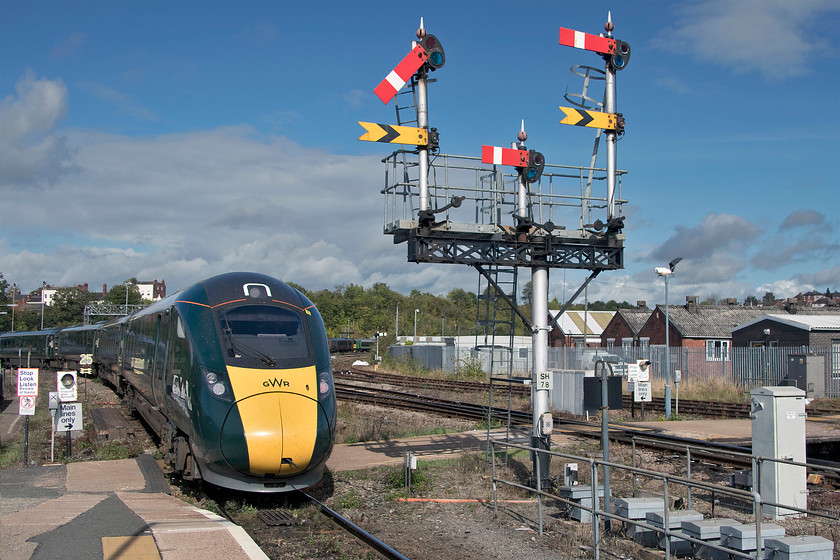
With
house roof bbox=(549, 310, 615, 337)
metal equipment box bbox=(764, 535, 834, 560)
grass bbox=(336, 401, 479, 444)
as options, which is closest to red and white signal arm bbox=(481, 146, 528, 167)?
metal equipment box bbox=(764, 535, 834, 560)

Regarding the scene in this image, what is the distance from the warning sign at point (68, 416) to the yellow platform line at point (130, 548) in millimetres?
8050

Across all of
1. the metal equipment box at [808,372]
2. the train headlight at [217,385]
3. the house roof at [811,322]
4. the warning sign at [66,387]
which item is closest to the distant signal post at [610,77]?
the train headlight at [217,385]

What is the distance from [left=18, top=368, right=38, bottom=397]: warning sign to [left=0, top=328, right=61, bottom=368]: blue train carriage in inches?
1333

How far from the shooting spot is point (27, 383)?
16.0 meters

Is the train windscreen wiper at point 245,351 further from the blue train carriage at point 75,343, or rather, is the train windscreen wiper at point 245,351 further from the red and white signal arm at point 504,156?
the blue train carriage at point 75,343

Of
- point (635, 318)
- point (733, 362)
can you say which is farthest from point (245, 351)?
point (635, 318)

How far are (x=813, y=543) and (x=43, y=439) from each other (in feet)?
59.8

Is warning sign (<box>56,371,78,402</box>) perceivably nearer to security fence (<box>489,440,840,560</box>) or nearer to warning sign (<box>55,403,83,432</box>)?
warning sign (<box>55,403,83,432</box>)

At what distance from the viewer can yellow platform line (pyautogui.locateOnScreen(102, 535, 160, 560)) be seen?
24.6 feet

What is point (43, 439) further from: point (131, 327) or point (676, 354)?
point (676, 354)

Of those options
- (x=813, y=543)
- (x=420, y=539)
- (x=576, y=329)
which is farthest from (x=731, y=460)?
(x=576, y=329)

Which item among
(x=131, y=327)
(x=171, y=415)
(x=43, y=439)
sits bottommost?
(x=43, y=439)

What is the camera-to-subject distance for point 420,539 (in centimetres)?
952

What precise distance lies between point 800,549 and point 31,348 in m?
52.8
